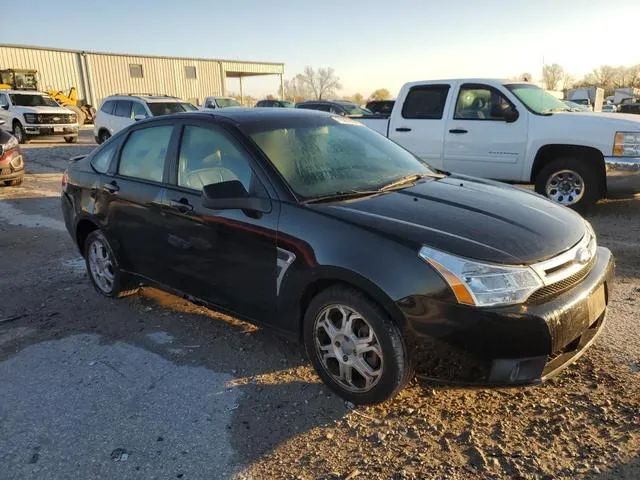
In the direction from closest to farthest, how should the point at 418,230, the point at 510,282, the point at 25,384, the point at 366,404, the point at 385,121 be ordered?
the point at 510,282 → the point at 418,230 → the point at 366,404 → the point at 25,384 → the point at 385,121

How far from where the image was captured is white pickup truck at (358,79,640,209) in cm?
693

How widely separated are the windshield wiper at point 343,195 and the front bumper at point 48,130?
800 inches

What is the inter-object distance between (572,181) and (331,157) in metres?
5.09

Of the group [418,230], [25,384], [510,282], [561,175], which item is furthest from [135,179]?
[561,175]

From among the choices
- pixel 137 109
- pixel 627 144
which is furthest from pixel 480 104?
pixel 137 109

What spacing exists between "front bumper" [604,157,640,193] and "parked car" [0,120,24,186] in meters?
10.9

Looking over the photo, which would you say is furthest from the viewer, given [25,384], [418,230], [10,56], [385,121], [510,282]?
[10,56]

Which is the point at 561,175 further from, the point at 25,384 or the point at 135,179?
the point at 25,384

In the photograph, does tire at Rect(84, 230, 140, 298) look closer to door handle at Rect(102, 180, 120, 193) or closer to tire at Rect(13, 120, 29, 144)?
door handle at Rect(102, 180, 120, 193)

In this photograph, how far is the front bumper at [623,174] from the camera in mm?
6773

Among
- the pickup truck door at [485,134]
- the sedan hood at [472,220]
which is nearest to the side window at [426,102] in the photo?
the pickup truck door at [485,134]

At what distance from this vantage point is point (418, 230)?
2738mm

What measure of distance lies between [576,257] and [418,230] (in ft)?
3.01

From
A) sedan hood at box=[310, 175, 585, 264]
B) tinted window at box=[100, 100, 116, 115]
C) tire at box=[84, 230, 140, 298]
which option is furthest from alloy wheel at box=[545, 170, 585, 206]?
tinted window at box=[100, 100, 116, 115]
